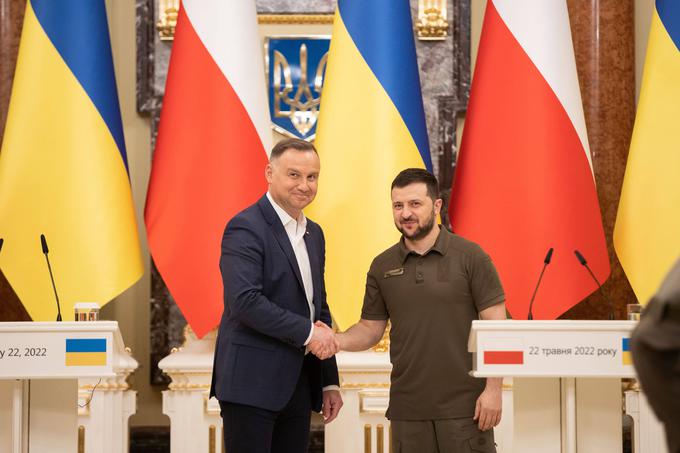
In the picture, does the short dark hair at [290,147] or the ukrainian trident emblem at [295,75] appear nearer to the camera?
the short dark hair at [290,147]

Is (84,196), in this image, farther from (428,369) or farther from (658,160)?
(658,160)

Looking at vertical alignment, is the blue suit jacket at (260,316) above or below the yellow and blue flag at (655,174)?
below

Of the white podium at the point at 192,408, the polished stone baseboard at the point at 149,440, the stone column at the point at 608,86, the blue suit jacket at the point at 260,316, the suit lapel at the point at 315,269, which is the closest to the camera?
the blue suit jacket at the point at 260,316

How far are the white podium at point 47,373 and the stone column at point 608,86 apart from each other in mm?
2614

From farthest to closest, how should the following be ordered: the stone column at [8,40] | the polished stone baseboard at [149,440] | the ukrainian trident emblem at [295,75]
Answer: the ukrainian trident emblem at [295,75], the polished stone baseboard at [149,440], the stone column at [8,40]

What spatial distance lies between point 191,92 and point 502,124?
139cm

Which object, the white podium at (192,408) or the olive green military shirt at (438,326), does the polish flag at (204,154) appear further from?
the olive green military shirt at (438,326)

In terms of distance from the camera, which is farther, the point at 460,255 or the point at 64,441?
the point at 64,441

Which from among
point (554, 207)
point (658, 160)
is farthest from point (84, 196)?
point (658, 160)

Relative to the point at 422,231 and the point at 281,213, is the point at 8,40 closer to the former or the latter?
the point at 281,213

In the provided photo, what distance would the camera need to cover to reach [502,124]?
408cm

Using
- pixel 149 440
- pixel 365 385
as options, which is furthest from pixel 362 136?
pixel 149 440

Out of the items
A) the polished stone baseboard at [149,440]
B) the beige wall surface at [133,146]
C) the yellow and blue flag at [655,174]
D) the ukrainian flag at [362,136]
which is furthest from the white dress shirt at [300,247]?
the beige wall surface at [133,146]

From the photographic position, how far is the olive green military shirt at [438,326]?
2.82 metres
